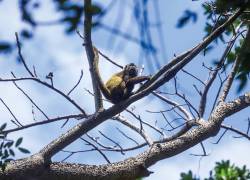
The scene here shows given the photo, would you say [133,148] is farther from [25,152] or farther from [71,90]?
[25,152]

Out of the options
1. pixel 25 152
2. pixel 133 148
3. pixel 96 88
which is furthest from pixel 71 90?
pixel 133 148

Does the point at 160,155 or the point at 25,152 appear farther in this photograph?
the point at 160,155

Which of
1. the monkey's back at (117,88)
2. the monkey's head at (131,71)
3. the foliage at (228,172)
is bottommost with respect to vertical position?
the foliage at (228,172)

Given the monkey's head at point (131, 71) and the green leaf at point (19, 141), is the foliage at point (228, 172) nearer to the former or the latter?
the green leaf at point (19, 141)

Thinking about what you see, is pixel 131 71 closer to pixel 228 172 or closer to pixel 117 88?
pixel 117 88

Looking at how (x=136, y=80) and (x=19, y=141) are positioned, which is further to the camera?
(x=136, y=80)

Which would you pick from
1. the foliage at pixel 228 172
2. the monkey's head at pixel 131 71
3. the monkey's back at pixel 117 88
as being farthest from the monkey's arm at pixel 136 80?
the foliage at pixel 228 172

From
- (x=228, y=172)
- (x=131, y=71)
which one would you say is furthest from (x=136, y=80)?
(x=228, y=172)

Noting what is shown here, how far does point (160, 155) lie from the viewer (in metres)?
5.63

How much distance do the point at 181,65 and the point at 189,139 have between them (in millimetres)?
1276

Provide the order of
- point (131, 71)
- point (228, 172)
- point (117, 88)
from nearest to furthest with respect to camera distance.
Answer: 1. point (228, 172)
2. point (117, 88)
3. point (131, 71)

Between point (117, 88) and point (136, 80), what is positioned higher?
point (136, 80)

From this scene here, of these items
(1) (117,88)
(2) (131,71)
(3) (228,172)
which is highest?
(2) (131,71)

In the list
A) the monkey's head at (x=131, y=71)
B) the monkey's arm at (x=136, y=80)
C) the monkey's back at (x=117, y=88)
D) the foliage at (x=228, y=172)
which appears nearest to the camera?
the foliage at (x=228, y=172)
